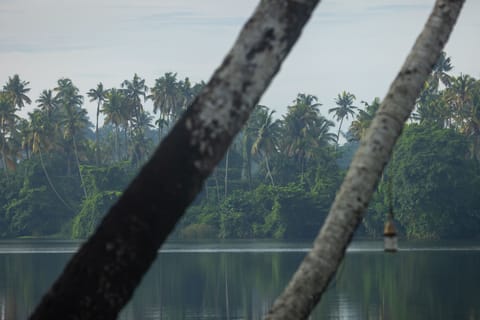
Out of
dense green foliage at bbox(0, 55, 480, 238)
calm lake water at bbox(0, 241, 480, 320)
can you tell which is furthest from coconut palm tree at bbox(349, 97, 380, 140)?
calm lake water at bbox(0, 241, 480, 320)

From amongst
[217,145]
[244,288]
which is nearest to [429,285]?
[244,288]

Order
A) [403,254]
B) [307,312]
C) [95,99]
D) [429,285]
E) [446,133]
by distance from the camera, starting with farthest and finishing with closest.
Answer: [95,99], [446,133], [403,254], [429,285], [307,312]

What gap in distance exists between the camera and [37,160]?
112 meters

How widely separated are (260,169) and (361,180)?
109 metres

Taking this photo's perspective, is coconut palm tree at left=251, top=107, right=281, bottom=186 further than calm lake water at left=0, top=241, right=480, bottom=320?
Yes

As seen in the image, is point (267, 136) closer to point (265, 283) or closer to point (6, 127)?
point (6, 127)

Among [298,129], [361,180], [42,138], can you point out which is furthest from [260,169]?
[361,180]

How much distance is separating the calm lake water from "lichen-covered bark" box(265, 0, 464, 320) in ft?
72.6

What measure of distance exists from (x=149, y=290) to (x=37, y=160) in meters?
60.4

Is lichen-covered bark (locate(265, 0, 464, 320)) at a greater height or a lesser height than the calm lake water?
greater

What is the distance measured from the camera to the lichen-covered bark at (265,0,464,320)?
4133 mm

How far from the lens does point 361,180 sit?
419cm

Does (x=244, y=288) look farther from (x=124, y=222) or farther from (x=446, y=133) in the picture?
(x=124, y=222)

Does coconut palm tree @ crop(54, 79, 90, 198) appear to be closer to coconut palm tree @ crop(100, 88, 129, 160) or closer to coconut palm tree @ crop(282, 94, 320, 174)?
coconut palm tree @ crop(100, 88, 129, 160)
